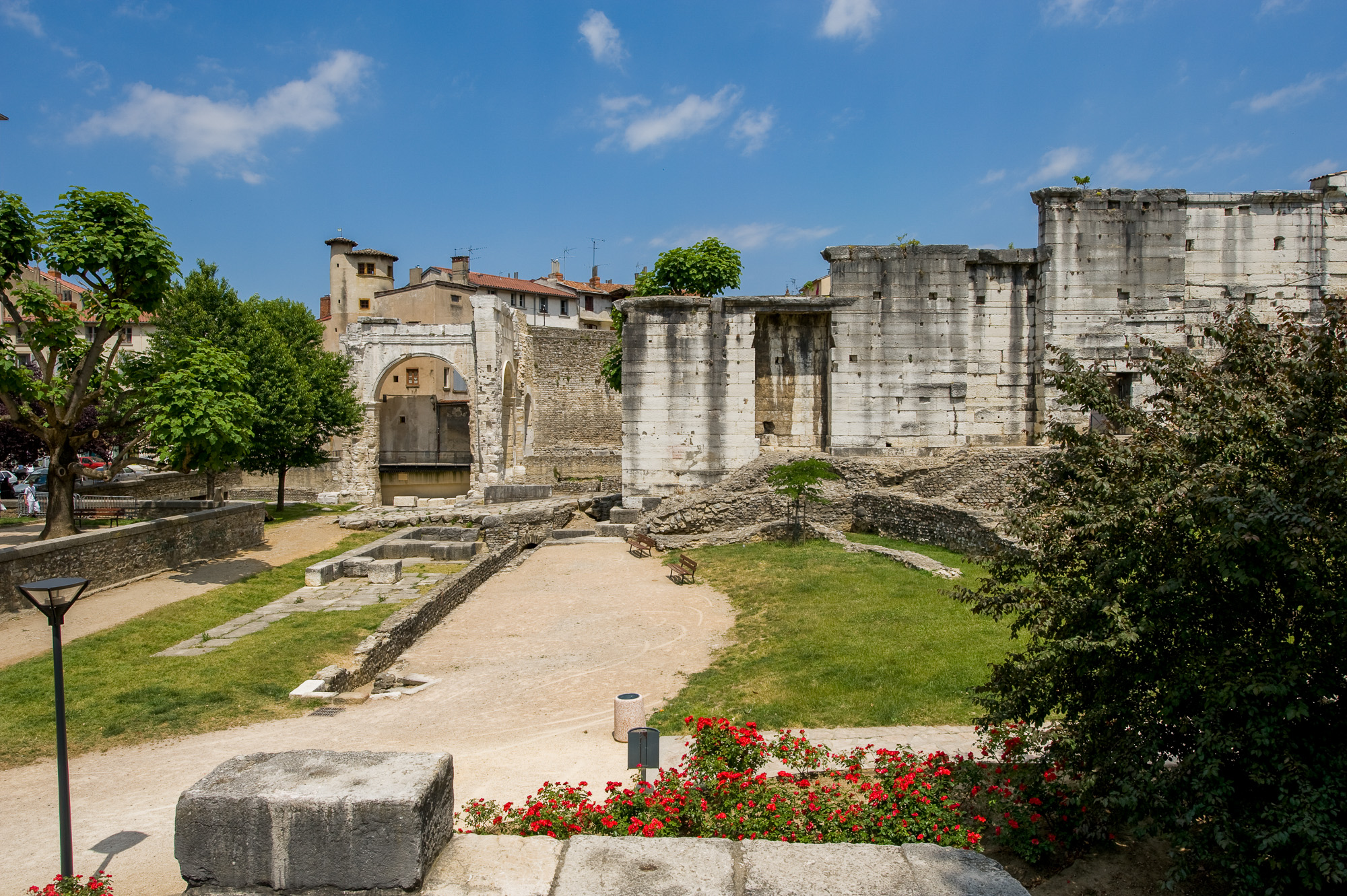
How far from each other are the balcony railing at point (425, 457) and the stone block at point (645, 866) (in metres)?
37.7

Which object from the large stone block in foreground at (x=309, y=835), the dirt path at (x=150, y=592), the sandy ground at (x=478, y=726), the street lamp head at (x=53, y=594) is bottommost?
the sandy ground at (x=478, y=726)

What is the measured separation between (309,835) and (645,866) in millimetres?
1541

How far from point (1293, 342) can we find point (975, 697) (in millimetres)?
3176

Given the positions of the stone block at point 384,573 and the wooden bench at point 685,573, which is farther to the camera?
the stone block at point 384,573

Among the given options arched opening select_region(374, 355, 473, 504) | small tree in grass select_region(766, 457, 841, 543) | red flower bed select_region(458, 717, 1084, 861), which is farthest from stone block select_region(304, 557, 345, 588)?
arched opening select_region(374, 355, 473, 504)

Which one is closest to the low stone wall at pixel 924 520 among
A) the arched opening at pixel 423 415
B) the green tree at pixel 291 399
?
the green tree at pixel 291 399

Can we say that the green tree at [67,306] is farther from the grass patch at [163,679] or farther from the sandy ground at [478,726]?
the sandy ground at [478,726]

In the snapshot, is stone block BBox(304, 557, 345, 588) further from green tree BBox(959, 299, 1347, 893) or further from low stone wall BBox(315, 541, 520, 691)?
green tree BBox(959, 299, 1347, 893)

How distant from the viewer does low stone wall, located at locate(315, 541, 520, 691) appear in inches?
443

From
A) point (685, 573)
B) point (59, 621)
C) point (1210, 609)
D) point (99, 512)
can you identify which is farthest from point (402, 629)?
point (99, 512)

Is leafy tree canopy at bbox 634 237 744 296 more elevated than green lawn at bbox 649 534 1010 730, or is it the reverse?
leafy tree canopy at bbox 634 237 744 296

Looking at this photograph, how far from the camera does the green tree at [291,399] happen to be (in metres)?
25.5

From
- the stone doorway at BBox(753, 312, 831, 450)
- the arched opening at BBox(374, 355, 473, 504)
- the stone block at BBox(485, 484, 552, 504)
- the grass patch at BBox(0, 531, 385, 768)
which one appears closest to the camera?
the grass patch at BBox(0, 531, 385, 768)

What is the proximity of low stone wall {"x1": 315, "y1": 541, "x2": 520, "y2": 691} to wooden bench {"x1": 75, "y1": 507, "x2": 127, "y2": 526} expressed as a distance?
996cm
